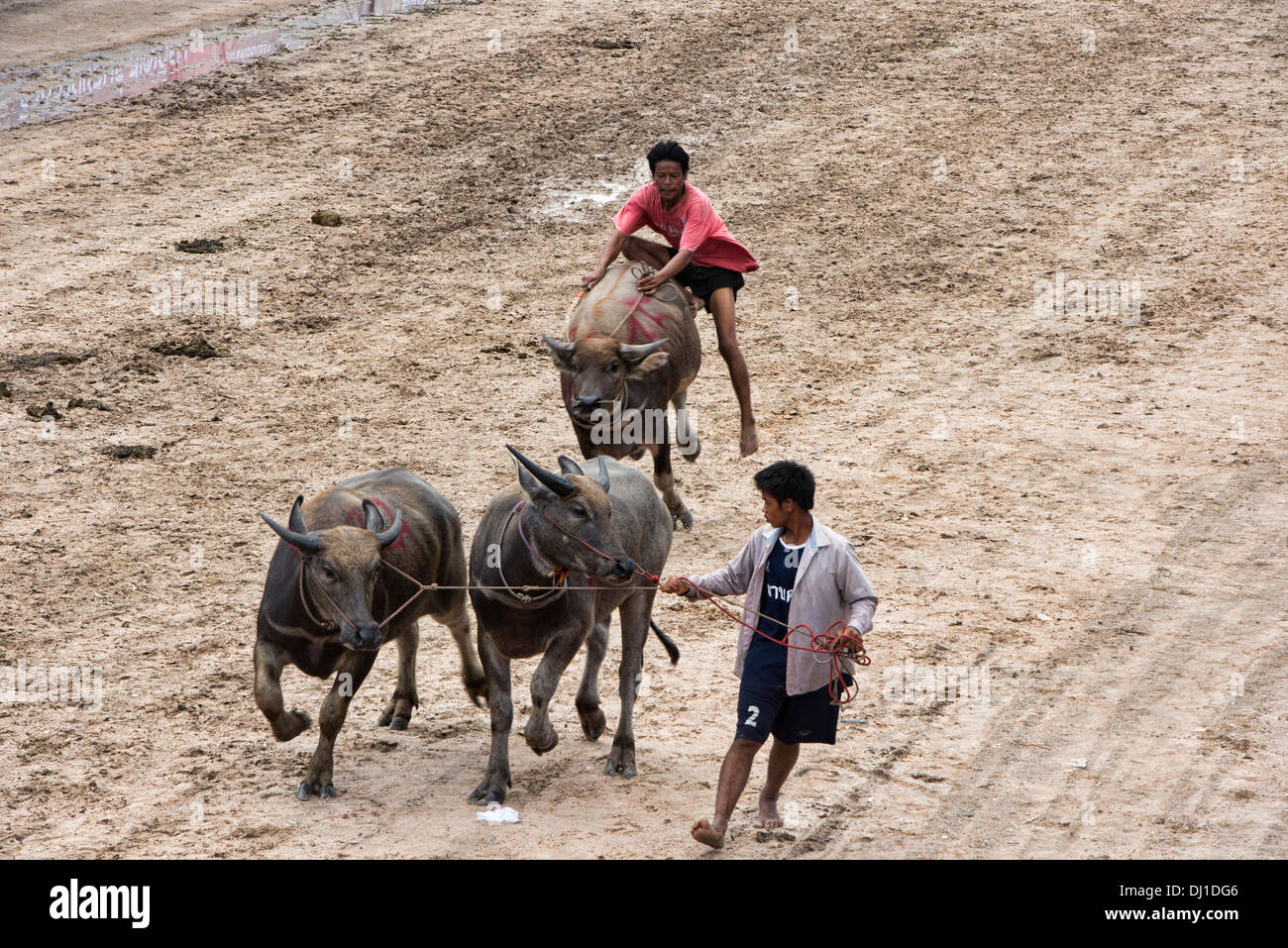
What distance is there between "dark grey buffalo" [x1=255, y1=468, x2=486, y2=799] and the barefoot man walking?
1.75 m

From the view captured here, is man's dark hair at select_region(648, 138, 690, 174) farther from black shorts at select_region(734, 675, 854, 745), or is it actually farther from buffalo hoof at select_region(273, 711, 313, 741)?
black shorts at select_region(734, 675, 854, 745)

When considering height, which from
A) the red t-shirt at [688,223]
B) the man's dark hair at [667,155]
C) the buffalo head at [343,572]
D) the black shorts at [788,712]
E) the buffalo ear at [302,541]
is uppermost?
the man's dark hair at [667,155]

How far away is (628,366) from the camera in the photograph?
37.8 ft

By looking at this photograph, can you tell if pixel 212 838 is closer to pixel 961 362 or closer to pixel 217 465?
pixel 217 465

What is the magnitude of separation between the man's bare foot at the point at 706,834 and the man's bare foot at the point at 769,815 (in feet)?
1.82

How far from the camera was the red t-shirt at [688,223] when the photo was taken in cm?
1205

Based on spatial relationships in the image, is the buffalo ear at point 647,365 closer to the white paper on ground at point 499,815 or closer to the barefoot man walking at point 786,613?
the barefoot man walking at point 786,613

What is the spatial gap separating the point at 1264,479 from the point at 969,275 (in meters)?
5.09

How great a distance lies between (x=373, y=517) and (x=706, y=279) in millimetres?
5107

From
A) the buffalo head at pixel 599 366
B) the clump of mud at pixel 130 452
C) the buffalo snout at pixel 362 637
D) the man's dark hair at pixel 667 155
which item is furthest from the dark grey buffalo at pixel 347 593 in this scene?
the clump of mud at pixel 130 452

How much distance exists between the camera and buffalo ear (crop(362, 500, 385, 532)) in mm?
8258

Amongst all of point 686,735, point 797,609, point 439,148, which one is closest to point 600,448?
point 686,735

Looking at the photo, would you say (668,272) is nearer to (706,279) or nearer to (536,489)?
(706,279)

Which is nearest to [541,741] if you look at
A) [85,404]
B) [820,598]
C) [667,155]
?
[820,598]
